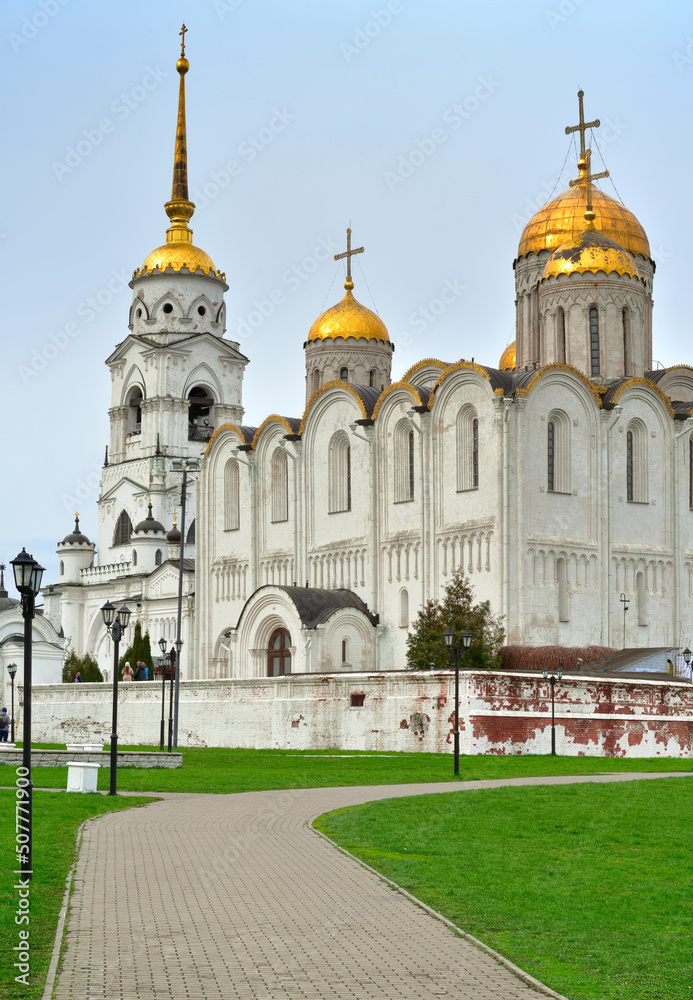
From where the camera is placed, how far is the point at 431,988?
8.33 m

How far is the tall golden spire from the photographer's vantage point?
80.4 metres

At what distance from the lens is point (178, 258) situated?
79812 mm

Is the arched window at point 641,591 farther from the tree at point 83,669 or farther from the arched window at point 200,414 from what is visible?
the arched window at point 200,414

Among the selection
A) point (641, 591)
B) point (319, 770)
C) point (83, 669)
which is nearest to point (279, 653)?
point (641, 591)

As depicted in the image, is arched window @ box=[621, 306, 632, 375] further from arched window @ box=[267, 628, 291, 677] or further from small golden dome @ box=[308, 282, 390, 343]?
arched window @ box=[267, 628, 291, 677]

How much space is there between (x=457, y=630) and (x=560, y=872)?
29.3m

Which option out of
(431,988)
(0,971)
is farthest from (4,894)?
(431,988)

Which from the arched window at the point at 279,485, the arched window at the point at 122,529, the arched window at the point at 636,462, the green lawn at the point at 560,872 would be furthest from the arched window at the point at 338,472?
the green lawn at the point at 560,872

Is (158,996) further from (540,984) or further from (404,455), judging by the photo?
(404,455)

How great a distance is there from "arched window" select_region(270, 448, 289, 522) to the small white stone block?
3437cm

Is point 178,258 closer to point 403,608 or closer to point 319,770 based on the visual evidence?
point 403,608

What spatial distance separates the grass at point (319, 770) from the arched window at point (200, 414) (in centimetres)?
4572

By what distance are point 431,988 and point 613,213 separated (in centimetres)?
5027

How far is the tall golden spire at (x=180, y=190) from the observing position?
80375 mm
